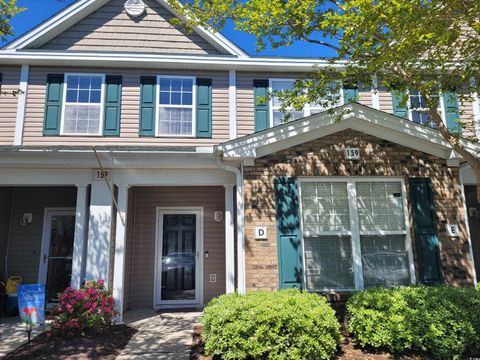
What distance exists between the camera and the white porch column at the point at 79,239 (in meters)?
6.64

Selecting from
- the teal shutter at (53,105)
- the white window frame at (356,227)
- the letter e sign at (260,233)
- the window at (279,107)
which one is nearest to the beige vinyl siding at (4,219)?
the teal shutter at (53,105)

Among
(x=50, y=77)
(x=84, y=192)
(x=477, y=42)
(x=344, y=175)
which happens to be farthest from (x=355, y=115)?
(x=50, y=77)

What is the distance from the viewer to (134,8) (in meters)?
9.15

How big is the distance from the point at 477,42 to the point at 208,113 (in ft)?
18.0

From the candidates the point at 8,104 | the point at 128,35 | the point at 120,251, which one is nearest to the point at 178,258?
the point at 120,251

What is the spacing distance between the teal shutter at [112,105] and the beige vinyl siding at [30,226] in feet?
5.53

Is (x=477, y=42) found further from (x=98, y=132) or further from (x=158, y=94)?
(x=98, y=132)

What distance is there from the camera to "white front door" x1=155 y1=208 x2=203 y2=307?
8.27 m

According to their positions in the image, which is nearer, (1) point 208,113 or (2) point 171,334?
(2) point 171,334

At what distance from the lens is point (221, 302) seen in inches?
205

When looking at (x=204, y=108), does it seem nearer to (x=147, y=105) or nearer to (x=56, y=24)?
(x=147, y=105)

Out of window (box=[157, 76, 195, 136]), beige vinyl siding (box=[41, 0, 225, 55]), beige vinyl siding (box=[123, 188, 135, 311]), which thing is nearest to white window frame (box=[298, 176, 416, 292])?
window (box=[157, 76, 195, 136])

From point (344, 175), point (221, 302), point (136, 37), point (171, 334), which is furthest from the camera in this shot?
point (136, 37)

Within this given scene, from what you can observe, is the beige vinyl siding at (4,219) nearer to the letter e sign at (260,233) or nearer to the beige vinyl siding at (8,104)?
the beige vinyl siding at (8,104)
